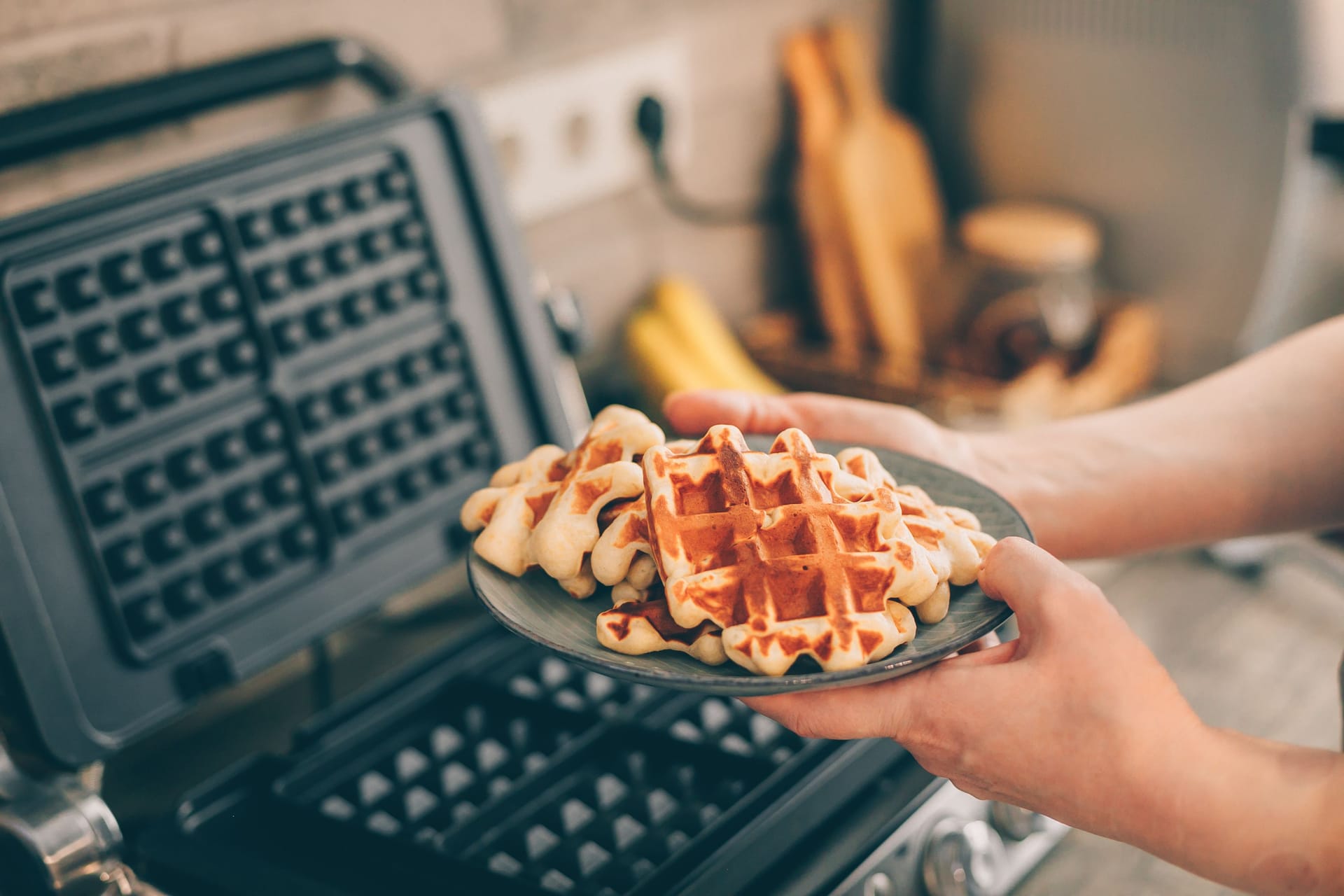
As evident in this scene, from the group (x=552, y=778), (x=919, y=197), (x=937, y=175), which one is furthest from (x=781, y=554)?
(x=937, y=175)

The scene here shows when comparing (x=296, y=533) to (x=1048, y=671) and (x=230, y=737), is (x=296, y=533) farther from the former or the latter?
(x=1048, y=671)

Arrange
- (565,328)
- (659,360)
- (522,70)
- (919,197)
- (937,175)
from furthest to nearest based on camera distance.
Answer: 1. (937,175)
2. (919,197)
3. (659,360)
4. (522,70)
5. (565,328)

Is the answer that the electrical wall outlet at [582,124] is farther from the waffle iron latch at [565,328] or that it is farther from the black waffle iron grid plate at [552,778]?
the black waffle iron grid plate at [552,778]

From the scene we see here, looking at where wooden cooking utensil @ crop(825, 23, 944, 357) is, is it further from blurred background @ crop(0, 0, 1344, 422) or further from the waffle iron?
the waffle iron

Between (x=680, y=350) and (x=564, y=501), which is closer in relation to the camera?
(x=564, y=501)

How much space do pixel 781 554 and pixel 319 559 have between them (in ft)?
1.37

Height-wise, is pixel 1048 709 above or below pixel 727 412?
below

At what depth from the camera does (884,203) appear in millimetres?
1537

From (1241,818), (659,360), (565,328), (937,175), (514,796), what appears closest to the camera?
(1241,818)

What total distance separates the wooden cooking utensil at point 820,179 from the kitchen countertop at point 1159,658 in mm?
522

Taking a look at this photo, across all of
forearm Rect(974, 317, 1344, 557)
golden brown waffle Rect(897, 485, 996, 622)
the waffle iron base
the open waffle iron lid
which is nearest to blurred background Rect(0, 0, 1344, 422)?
the open waffle iron lid

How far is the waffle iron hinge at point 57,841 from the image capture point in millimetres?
646

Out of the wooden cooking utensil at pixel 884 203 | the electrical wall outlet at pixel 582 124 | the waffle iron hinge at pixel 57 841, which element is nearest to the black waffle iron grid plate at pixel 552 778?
the waffle iron hinge at pixel 57 841

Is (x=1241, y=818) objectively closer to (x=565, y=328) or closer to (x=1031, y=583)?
(x=1031, y=583)
